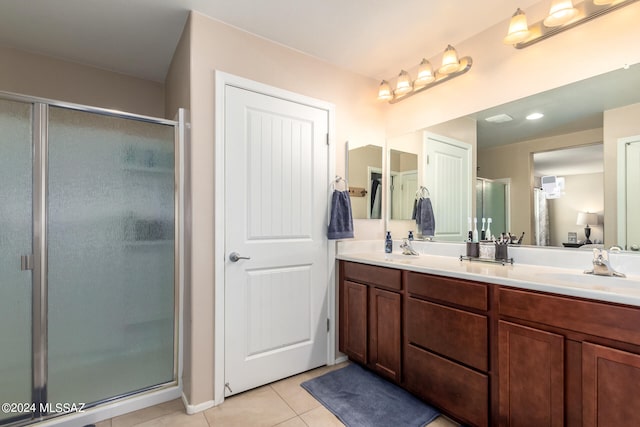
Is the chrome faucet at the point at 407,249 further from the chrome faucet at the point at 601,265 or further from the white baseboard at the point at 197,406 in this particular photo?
the white baseboard at the point at 197,406

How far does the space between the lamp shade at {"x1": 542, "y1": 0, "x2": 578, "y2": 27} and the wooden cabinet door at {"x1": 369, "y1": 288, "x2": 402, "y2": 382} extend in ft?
5.68

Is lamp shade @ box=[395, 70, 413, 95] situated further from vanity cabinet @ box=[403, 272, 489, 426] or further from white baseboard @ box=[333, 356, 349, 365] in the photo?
white baseboard @ box=[333, 356, 349, 365]

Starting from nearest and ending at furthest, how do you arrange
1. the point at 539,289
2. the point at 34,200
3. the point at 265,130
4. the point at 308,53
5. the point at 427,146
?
the point at 539,289 → the point at 34,200 → the point at 265,130 → the point at 308,53 → the point at 427,146

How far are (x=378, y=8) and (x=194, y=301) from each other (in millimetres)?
2081

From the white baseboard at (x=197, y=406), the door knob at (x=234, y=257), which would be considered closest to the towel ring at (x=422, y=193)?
the door knob at (x=234, y=257)

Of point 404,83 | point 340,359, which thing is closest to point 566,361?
point 340,359

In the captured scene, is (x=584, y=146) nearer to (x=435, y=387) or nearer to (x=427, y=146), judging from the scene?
(x=427, y=146)

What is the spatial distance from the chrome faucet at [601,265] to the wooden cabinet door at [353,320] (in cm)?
125

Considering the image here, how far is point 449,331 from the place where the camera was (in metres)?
1.59

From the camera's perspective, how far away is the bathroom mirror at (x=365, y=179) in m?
2.49

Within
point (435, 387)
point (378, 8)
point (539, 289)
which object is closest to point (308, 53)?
point (378, 8)

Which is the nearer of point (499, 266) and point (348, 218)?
point (499, 266)

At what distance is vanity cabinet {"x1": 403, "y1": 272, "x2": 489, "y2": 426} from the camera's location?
1.45m

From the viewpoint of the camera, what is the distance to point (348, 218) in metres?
2.31
